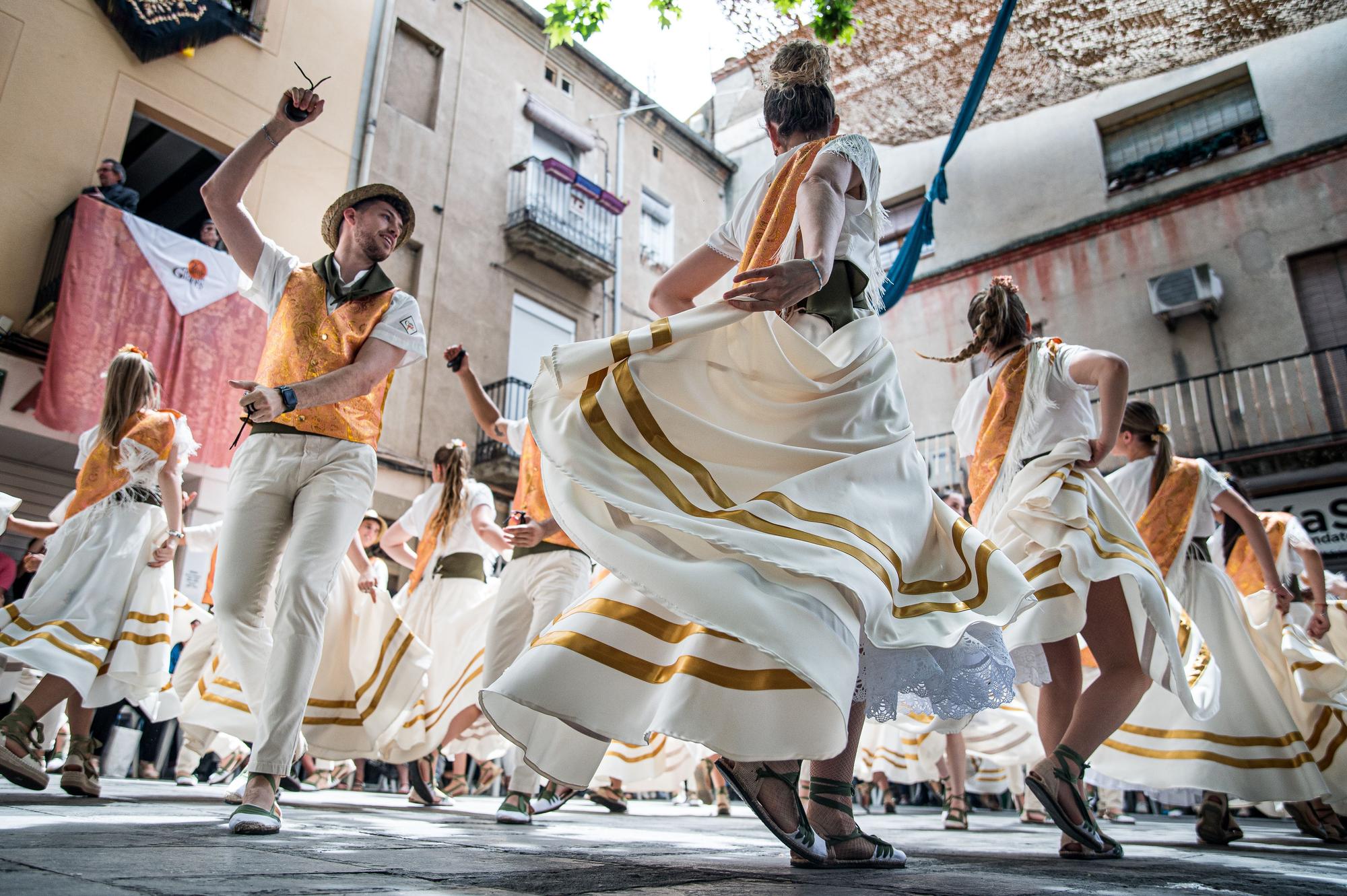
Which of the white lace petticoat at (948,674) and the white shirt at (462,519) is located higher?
the white shirt at (462,519)

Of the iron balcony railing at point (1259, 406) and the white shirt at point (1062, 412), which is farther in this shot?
the iron balcony railing at point (1259, 406)

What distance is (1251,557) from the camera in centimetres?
544

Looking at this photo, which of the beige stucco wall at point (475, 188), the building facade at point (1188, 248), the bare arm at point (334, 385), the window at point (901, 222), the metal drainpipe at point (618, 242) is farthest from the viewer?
the window at point (901, 222)

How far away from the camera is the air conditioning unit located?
1412cm

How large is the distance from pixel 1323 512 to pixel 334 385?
1374cm

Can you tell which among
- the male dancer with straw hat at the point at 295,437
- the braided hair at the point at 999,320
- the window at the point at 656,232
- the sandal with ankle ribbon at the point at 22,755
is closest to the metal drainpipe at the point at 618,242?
the window at the point at 656,232

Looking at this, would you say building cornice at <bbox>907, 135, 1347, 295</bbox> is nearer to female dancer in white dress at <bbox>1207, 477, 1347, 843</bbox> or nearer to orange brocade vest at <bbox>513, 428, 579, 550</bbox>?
female dancer in white dress at <bbox>1207, 477, 1347, 843</bbox>

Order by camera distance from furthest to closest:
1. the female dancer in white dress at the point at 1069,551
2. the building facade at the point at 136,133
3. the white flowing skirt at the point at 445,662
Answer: the building facade at the point at 136,133 → the white flowing skirt at the point at 445,662 → the female dancer in white dress at the point at 1069,551

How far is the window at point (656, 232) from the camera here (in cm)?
1870

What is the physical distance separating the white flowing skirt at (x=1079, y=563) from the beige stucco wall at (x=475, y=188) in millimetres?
10804

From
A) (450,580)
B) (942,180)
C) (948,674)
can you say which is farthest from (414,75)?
(948,674)

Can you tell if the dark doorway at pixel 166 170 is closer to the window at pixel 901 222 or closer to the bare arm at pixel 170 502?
the bare arm at pixel 170 502

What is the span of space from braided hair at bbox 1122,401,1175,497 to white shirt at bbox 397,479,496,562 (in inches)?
137

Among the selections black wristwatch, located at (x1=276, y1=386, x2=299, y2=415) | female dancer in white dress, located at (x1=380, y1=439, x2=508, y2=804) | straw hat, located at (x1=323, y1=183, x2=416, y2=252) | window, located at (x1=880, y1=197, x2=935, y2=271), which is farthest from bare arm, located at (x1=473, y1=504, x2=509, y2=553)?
window, located at (x1=880, y1=197, x2=935, y2=271)
